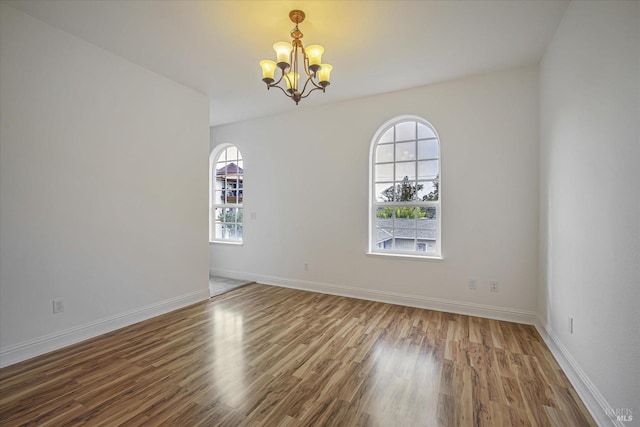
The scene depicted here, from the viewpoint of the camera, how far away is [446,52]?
9.53 feet

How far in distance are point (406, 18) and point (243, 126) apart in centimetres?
344

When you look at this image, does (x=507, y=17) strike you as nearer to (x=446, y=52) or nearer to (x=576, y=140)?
(x=446, y=52)

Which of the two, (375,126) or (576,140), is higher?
(375,126)

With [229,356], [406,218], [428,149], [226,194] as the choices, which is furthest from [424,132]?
[226,194]

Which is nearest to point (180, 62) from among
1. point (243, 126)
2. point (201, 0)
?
point (201, 0)

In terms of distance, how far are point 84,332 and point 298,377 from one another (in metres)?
2.15

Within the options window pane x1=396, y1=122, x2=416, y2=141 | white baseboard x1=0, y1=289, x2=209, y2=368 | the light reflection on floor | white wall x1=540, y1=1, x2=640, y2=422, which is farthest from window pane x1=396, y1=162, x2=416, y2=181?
white baseboard x1=0, y1=289, x2=209, y2=368

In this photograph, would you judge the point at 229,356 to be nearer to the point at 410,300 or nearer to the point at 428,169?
the point at 410,300

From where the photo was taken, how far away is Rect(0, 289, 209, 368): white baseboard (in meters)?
2.33

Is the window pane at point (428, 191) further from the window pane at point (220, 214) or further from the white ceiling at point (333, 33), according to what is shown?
the window pane at point (220, 214)

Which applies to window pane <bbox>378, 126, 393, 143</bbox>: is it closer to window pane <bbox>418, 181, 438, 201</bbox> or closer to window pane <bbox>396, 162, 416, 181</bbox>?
window pane <bbox>396, 162, 416, 181</bbox>

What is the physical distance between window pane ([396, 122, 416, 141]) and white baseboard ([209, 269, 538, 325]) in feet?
6.85

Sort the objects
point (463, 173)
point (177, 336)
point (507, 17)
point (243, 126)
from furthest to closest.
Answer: point (243, 126), point (463, 173), point (177, 336), point (507, 17)

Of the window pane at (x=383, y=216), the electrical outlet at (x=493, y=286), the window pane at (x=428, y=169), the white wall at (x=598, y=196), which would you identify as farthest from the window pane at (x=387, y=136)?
the electrical outlet at (x=493, y=286)
